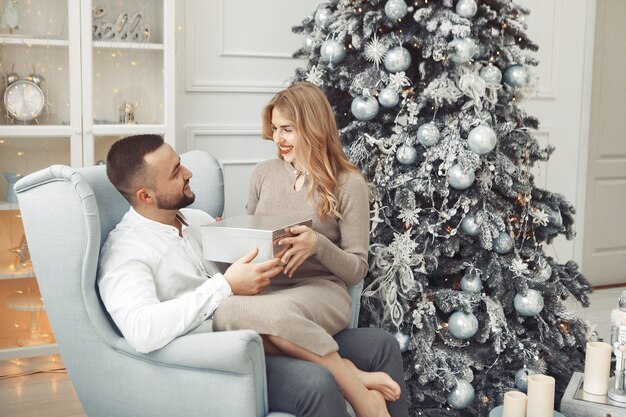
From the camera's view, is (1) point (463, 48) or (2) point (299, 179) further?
(1) point (463, 48)

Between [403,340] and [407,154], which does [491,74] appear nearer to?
[407,154]

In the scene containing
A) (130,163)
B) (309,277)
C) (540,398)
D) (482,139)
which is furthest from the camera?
(482,139)

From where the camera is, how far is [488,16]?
2771mm

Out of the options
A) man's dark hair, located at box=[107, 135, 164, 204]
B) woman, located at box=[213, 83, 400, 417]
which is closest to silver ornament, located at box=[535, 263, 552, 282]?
woman, located at box=[213, 83, 400, 417]

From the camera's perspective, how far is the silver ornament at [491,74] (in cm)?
277

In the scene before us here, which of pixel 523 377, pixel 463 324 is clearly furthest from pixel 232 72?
pixel 523 377

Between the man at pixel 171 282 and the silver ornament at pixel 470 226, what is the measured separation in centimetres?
75

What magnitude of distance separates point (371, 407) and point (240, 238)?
1.80ft

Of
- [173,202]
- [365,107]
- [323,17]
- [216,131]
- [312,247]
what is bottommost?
[312,247]

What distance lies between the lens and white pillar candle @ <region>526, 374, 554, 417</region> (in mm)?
2139

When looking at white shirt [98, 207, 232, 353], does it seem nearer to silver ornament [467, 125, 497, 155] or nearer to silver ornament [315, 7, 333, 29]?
silver ornament [467, 125, 497, 155]

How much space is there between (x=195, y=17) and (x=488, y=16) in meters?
1.47

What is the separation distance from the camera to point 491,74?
277cm

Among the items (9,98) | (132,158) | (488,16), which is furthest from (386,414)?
(9,98)
